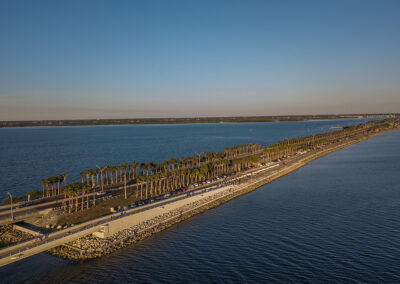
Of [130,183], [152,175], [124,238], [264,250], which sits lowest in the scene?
[264,250]

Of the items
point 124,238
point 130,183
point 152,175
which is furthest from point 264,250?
point 130,183

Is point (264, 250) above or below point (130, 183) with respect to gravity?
below

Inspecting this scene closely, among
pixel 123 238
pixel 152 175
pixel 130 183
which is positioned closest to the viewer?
pixel 123 238

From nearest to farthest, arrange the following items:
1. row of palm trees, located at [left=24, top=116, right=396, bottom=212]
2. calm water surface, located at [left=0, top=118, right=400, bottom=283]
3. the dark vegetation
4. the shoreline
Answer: calm water surface, located at [left=0, top=118, right=400, bottom=283] < the shoreline < the dark vegetation < row of palm trees, located at [left=24, top=116, right=396, bottom=212]

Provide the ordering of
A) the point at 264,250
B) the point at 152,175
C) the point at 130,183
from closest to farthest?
the point at 264,250
the point at 152,175
the point at 130,183

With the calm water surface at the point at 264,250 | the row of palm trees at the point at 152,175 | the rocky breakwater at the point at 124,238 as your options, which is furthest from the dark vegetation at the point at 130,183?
the calm water surface at the point at 264,250

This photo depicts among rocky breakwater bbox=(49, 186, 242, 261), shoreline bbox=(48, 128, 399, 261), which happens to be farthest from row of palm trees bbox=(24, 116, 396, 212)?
shoreline bbox=(48, 128, 399, 261)

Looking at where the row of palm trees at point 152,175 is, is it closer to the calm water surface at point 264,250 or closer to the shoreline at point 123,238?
the shoreline at point 123,238

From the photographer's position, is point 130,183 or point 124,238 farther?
point 130,183

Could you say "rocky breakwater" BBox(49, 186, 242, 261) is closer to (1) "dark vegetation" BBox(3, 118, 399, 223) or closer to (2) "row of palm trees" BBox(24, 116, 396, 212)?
(1) "dark vegetation" BBox(3, 118, 399, 223)

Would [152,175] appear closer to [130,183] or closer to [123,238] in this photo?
[130,183]
